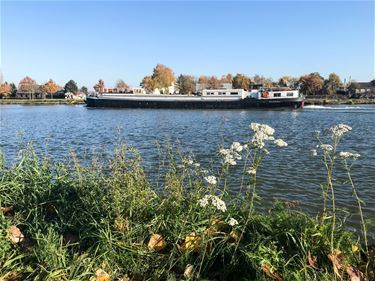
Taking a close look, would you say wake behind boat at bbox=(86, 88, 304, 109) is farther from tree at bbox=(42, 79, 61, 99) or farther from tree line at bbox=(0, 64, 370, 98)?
tree at bbox=(42, 79, 61, 99)

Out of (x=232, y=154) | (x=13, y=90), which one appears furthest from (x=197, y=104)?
(x=13, y=90)

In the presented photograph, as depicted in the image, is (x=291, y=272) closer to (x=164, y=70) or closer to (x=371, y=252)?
(x=371, y=252)

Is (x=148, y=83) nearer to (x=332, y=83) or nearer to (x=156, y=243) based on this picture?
(x=332, y=83)

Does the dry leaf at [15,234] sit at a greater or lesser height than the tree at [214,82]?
lesser

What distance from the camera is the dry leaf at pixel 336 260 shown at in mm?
3498

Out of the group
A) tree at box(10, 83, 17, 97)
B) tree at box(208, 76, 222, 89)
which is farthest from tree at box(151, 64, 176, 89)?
tree at box(10, 83, 17, 97)

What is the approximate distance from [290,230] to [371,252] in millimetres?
1006

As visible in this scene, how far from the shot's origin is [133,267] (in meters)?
3.76

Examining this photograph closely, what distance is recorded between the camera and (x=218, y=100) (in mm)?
64875

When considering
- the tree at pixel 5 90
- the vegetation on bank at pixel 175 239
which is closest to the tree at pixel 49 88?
the tree at pixel 5 90

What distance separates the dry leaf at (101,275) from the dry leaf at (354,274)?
95.3 inches

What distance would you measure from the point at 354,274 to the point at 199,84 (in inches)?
4681

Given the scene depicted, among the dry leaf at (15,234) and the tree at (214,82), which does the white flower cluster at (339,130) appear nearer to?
the dry leaf at (15,234)

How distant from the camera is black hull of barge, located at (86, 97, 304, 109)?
61.5 m
